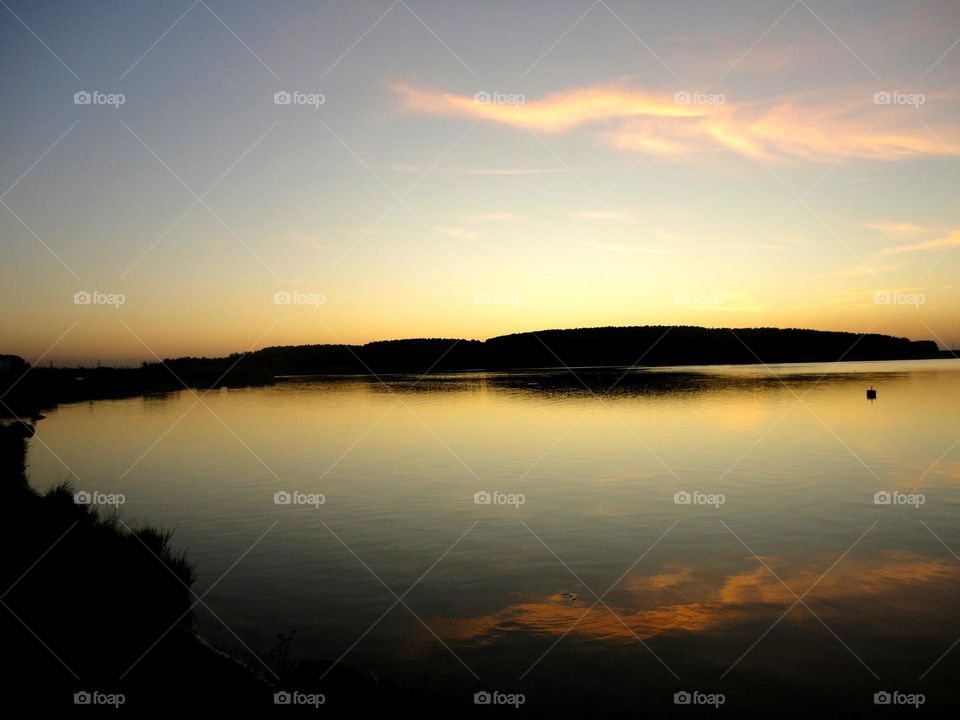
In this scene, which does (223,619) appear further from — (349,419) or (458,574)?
(349,419)

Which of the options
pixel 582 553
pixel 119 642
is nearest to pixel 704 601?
pixel 582 553

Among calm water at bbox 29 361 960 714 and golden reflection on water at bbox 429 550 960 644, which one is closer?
calm water at bbox 29 361 960 714

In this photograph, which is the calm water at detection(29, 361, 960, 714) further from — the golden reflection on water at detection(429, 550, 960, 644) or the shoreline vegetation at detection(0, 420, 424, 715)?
the shoreline vegetation at detection(0, 420, 424, 715)

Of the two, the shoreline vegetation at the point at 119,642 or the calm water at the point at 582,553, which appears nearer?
the shoreline vegetation at the point at 119,642

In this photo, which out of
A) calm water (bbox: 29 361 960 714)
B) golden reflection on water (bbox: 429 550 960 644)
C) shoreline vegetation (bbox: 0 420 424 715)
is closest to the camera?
shoreline vegetation (bbox: 0 420 424 715)

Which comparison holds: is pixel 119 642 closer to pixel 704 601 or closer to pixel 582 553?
pixel 704 601

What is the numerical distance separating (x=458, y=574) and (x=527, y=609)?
3178mm

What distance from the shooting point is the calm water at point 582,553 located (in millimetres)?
13898

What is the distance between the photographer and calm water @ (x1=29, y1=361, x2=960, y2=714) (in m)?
13.9

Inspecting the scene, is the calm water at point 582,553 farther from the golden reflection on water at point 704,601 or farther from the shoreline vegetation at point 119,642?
the shoreline vegetation at point 119,642

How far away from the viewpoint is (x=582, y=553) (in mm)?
21438

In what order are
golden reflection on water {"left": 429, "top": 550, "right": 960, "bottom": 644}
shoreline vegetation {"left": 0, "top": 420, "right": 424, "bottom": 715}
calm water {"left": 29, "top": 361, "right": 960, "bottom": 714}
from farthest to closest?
golden reflection on water {"left": 429, "top": 550, "right": 960, "bottom": 644}
calm water {"left": 29, "top": 361, "right": 960, "bottom": 714}
shoreline vegetation {"left": 0, "top": 420, "right": 424, "bottom": 715}

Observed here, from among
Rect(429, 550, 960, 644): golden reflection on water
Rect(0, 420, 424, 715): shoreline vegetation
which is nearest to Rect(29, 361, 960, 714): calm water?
Rect(429, 550, 960, 644): golden reflection on water

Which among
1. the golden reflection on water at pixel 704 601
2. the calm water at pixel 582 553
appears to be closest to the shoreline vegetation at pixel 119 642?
the calm water at pixel 582 553
